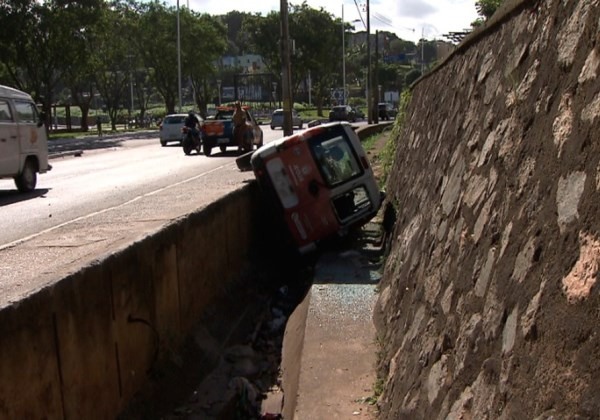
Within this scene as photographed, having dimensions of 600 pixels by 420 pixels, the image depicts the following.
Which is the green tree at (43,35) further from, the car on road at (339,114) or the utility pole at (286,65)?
the car on road at (339,114)

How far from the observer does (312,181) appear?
11.3 m

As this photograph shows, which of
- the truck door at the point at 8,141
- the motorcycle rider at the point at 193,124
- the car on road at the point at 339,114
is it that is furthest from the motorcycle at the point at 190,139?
the car on road at the point at 339,114

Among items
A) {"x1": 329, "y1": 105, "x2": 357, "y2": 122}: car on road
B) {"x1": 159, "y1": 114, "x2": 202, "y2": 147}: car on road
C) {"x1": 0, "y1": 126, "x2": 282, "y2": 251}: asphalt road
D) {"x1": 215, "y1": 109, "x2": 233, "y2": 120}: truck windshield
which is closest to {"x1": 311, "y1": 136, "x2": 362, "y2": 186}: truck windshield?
{"x1": 0, "y1": 126, "x2": 282, "y2": 251}: asphalt road

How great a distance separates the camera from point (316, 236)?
446 inches

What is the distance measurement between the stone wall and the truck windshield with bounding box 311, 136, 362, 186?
598cm

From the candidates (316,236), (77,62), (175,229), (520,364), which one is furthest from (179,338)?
(77,62)

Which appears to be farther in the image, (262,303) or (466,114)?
(262,303)

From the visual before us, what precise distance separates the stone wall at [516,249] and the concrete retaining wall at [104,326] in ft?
6.44

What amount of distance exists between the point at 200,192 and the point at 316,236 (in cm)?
206

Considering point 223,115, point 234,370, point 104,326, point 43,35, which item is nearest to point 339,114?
point 43,35

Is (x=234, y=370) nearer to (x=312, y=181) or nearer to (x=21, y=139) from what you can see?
(x=312, y=181)

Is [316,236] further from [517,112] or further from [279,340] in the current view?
[517,112]

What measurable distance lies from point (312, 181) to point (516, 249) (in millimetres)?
8322

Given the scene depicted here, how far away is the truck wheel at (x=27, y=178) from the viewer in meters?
15.8
